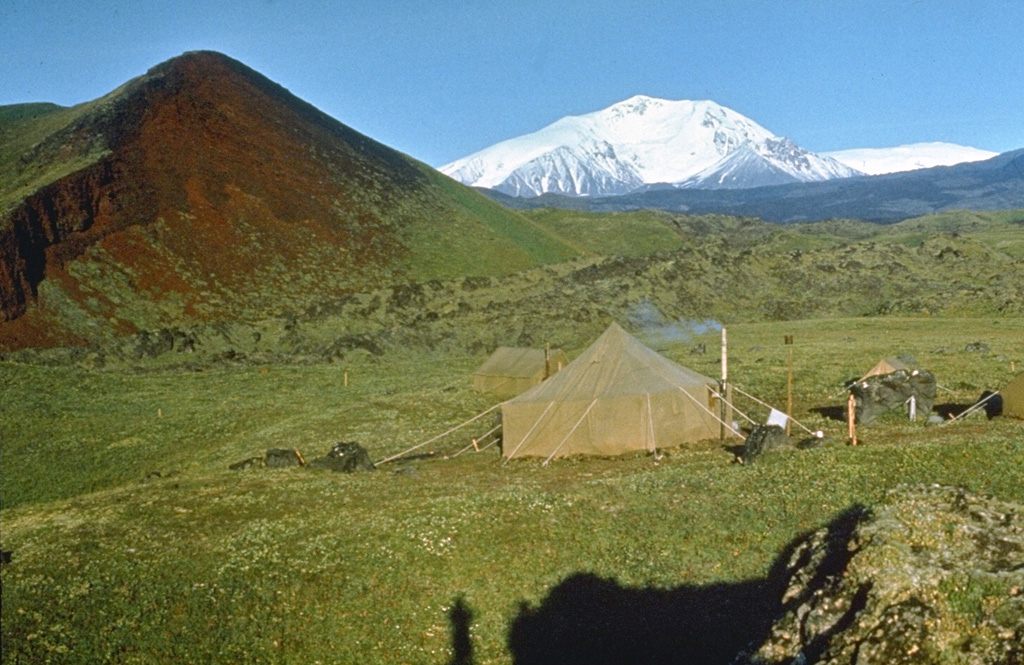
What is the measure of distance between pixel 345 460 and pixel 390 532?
Answer: 29.6 ft

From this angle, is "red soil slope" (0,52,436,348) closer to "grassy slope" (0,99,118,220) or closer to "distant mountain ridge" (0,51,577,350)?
"distant mountain ridge" (0,51,577,350)

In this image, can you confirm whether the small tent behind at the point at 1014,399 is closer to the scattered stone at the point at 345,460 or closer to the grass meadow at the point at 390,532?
the grass meadow at the point at 390,532

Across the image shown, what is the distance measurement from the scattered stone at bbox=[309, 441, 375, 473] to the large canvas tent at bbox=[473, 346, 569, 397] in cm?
1406

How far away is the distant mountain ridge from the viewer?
7400 cm

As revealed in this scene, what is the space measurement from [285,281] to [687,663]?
78.0 meters

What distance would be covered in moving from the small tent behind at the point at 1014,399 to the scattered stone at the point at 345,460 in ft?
74.0

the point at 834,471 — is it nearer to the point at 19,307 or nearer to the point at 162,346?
the point at 162,346

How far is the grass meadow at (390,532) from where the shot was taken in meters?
17.4

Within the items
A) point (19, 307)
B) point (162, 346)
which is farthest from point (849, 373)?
point (19, 307)

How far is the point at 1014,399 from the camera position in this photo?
101ft

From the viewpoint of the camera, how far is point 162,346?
211 ft

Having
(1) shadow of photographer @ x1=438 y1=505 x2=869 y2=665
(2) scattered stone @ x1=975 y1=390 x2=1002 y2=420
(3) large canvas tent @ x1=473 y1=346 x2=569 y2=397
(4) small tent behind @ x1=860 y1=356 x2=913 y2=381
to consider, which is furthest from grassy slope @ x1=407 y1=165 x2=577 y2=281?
(1) shadow of photographer @ x1=438 y1=505 x2=869 y2=665

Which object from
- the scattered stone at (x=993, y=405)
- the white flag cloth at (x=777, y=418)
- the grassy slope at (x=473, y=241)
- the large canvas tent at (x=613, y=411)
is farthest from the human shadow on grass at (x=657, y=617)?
the grassy slope at (x=473, y=241)

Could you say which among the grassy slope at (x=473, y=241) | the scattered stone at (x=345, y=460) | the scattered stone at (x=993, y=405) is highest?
the grassy slope at (x=473, y=241)
